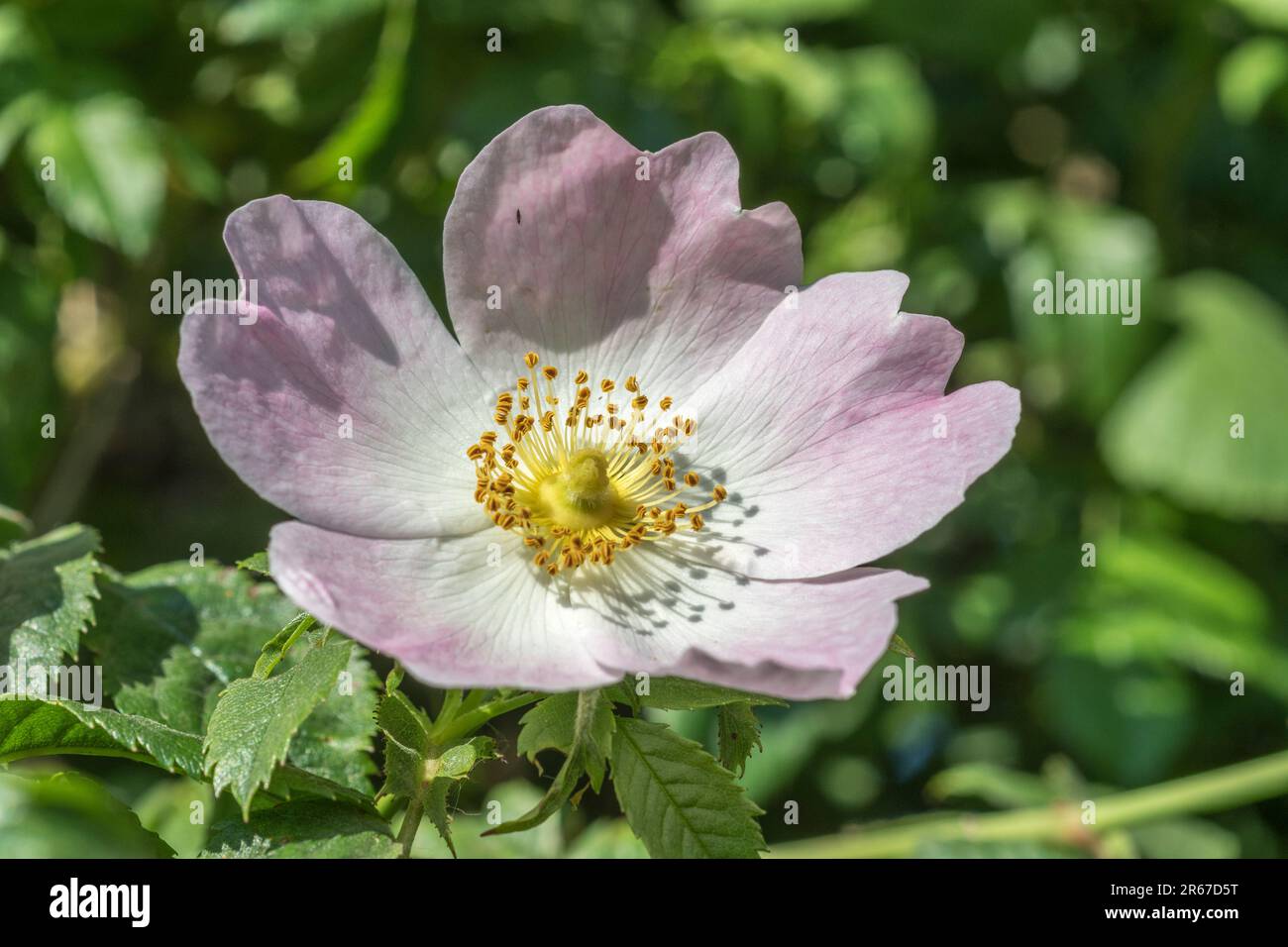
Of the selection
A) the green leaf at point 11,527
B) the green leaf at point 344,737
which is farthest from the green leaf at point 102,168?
the green leaf at point 344,737

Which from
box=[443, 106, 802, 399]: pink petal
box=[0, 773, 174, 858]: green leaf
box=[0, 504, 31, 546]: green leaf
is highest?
box=[443, 106, 802, 399]: pink petal

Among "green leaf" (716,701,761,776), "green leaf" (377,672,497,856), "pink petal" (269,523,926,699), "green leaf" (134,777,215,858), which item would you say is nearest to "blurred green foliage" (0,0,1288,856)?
"green leaf" (134,777,215,858)

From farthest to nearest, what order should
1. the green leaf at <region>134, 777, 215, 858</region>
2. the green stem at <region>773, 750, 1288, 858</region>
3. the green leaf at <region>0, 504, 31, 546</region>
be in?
the green stem at <region>773, 750, 1288, 858</region>
the green leaf at <region>134, 777, 215, 858</region>
the green leaf at <region>0, 504, 31, 546</region>

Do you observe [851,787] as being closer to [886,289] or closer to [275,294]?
[886,289]

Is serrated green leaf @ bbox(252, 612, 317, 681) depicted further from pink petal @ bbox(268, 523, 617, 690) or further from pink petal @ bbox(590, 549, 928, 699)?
pink petal @ bbox(590, 549, 928, 699)

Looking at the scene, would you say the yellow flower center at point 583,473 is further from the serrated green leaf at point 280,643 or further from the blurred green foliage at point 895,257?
the blurred green foliage at point 895,257

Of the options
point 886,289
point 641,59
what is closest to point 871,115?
point 641,59

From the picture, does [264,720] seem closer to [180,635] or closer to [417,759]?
[417,759]
